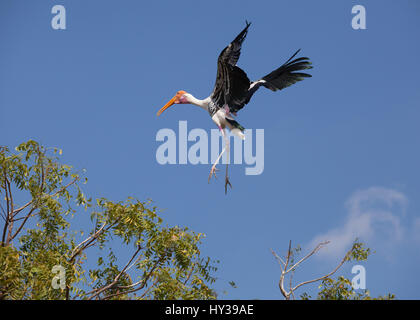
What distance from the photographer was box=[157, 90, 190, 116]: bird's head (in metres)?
9.86

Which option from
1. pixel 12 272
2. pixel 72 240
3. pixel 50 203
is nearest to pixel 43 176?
pixel 50 203

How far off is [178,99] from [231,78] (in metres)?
1.58

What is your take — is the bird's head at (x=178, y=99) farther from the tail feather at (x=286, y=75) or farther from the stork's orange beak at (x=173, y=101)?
the tail feather at (x=286, y=75)

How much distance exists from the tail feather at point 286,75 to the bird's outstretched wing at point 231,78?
4.86 feet

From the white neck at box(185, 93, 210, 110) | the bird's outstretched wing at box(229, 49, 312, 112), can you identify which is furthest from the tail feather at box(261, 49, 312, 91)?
the white neck at box(185, 93, 210, 110)

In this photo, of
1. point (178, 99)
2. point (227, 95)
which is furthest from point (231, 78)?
point (178, 99)

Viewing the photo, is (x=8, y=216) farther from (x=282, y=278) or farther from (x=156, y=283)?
(x=282, y=278)

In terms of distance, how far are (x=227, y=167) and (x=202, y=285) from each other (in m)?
2.20

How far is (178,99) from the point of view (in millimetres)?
10000

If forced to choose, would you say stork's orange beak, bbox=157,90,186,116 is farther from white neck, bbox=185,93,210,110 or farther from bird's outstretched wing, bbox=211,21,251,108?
bird's outstretched wing, bbox=211,21,251,108

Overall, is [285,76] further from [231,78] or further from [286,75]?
[231,78]

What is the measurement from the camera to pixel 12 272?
834cm

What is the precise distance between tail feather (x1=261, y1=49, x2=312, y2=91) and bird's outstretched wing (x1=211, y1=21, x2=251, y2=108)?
1.48 meters

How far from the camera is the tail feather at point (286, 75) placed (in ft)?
33.9
